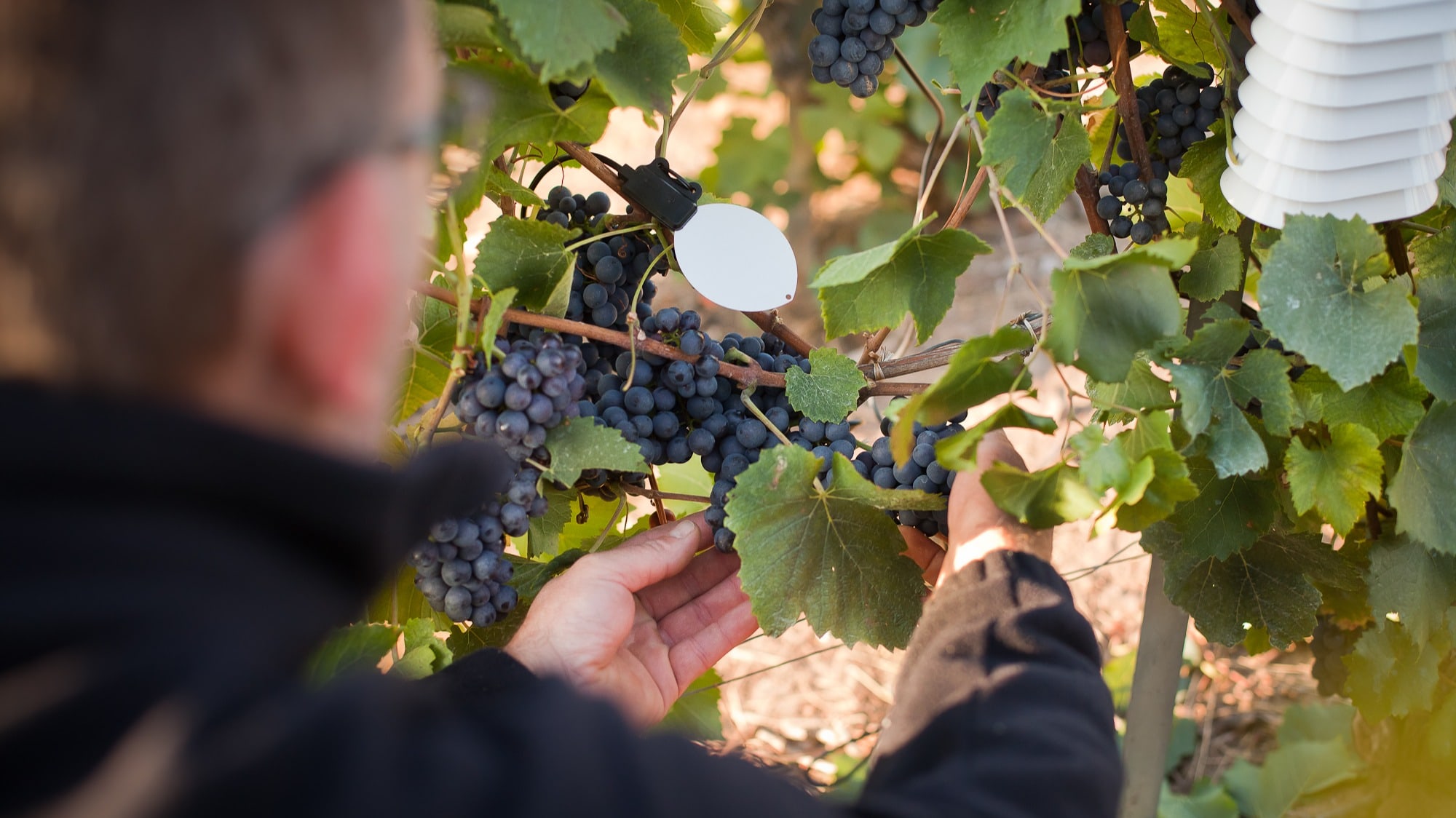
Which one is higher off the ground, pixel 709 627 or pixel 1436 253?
pixel 1436 253

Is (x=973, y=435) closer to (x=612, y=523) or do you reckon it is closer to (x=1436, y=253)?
(x=612, y=523)

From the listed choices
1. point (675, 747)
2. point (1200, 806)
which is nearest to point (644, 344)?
point (675, 747)

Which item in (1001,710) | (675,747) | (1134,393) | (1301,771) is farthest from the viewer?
(1301,771)

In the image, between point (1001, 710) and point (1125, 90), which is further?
point (1125, 90)

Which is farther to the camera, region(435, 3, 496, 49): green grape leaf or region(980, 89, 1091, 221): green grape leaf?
region(980, 89, 1091, 221): green grape leaf

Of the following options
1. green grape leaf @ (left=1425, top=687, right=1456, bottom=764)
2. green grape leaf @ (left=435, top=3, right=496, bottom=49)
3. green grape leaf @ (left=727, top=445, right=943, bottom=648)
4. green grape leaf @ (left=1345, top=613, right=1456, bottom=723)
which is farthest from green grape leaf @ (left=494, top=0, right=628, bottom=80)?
green grape leaf @ (left=1425, top=687, right=1456, bottom=764)

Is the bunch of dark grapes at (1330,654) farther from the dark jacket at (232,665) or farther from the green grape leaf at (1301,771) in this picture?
the dark jacket at (232,665)

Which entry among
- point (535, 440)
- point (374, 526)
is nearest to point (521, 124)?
point (535, 440)

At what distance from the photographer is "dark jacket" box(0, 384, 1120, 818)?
399 mm

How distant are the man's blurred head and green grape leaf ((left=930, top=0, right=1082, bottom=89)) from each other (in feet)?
1.93

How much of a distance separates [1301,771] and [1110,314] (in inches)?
46.5

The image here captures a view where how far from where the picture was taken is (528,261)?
0.98 meters

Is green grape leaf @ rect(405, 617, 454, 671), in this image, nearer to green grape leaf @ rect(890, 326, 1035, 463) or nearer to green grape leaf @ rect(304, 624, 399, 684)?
green grape leaf @ rect(304, 624, 399, 684)

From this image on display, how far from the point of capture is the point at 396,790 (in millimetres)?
453
